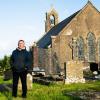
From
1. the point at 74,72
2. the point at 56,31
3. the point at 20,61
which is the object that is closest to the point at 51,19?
the point at 56,31

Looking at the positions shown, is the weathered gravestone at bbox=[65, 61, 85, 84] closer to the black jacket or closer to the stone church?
the black jacket

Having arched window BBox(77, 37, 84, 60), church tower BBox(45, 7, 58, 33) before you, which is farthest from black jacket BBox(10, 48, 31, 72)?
church tower BBox(45, 7, 58, 33)

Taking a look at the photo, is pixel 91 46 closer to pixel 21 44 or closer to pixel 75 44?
pixel 75 44

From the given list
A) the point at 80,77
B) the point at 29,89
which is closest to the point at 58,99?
the point at 29,89

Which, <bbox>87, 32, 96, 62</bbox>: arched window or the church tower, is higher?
the church tower

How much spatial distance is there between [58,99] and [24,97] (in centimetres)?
170

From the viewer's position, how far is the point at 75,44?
52.1m

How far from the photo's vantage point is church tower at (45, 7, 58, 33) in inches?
2707

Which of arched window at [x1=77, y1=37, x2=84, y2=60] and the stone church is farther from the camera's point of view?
arched window at [x1=77, y1=37, x2=84, y2=60]

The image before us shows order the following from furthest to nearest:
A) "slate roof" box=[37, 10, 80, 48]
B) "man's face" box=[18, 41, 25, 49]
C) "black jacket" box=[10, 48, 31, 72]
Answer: "slate roof" box=[37, 10, 80, 48], "black jacket" box=[10, 48, 31, 72], "man's face" box=[18, 41, 25, 49]

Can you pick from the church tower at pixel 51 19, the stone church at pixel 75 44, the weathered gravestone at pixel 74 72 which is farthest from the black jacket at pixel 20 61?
the church tower at pixel 51 19

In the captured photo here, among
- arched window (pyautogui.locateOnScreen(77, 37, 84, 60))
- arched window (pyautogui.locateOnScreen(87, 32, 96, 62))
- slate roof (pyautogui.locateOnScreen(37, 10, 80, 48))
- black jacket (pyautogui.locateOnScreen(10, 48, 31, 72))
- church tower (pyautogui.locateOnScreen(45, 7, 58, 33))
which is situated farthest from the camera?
church tower (pyautogui.locateOnScreen(45, 7, 58, 33))

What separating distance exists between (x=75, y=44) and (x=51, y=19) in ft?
62.3

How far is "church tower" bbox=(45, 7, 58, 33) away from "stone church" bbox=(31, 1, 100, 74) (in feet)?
47.6
